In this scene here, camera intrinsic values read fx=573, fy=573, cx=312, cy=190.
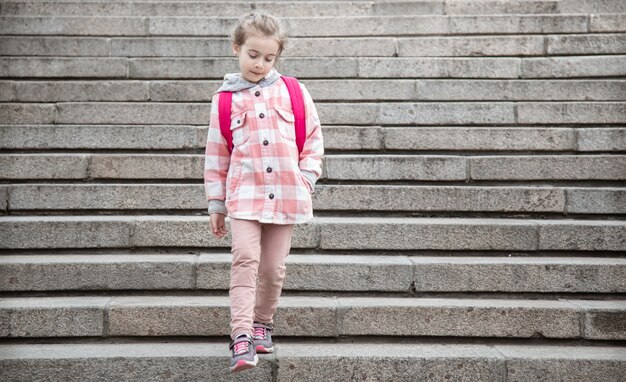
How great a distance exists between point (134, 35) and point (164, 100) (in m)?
1.37

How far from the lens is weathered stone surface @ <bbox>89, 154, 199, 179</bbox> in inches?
170

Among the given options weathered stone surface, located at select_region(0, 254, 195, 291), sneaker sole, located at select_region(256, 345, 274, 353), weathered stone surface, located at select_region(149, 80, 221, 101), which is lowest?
sneaker sole, located at select_region(256, 345, 274, 353)

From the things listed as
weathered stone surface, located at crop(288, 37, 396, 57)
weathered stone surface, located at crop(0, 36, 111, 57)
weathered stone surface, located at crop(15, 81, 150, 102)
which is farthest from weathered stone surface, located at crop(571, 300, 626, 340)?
weathered stone surface, located at crop(0, 36, 111, 57)

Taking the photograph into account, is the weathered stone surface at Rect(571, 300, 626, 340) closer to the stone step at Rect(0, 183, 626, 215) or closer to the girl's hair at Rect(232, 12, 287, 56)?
the stone step at Rect(0, 183, 626, 215)

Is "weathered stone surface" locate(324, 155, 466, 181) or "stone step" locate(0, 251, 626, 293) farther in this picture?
"weathered stone surface" locate(324, 155, 466, 181)

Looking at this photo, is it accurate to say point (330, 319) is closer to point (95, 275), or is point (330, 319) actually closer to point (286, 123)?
point (286, 123)

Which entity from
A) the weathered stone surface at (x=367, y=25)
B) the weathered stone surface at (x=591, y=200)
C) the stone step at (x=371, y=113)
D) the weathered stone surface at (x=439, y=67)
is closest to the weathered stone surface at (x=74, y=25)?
the stone step at (x=371, y=113)

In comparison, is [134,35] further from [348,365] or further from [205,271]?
[348,365]

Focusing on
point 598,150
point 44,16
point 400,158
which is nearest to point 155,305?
point 400,158

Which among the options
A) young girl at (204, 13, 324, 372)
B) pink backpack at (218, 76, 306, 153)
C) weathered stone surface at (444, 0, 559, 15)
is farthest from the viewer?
weathered stone surface at (444, 0, 559, 15)

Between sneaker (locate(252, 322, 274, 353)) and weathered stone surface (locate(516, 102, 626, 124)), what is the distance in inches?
119

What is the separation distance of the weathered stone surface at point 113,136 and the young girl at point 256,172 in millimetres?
1806

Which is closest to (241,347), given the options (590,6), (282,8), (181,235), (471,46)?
(181,235)

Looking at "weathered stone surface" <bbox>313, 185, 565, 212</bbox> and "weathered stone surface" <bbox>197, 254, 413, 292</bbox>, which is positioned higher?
"weathered stone surface" <bbox>313, 185, 565, 212</bbox>
